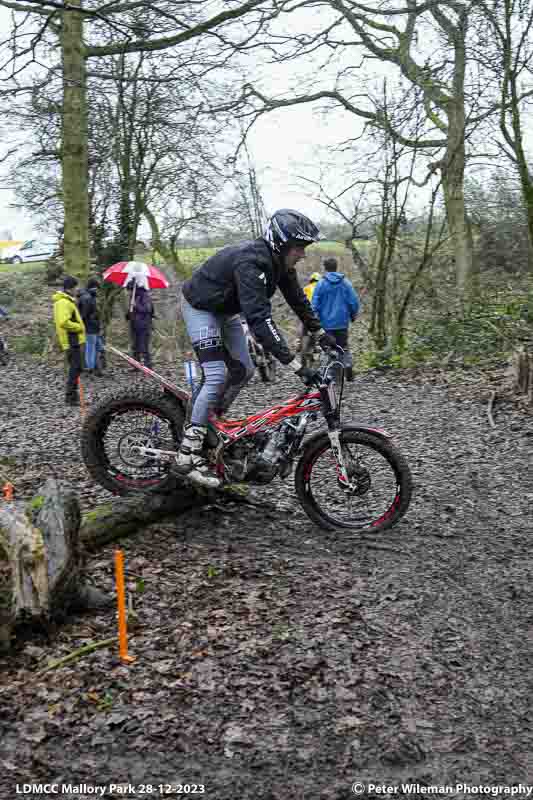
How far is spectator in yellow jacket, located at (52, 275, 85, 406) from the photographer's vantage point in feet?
41.3

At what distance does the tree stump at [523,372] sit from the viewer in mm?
10172

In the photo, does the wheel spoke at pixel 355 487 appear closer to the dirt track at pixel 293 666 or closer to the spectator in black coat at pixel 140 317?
the dirt track at pixel 293 666

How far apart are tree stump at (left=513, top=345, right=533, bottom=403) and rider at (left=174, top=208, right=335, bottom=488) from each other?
5.17 metres

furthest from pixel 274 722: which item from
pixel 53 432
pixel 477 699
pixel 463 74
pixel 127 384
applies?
pixel 463 74

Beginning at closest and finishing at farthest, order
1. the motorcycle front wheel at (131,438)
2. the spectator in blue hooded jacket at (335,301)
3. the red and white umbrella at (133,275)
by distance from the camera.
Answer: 1. the motorcycle front wheel at (131,438)
2. the spectator in blue hooded jacket at (335,301)
3. the red and white umbrella at (133,275)

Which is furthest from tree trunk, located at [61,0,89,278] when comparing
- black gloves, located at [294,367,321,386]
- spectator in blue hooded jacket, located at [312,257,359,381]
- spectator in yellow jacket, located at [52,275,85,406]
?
black gloves, located at [294,367,321,386]

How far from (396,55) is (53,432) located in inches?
454

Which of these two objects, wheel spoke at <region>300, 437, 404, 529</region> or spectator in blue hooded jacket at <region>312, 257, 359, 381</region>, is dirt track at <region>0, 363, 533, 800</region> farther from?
spectator in blue hooded jacket at <region>312, 257, 359, 381</region>

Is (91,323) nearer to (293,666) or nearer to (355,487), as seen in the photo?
(355,487)

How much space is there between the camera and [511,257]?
22234mm

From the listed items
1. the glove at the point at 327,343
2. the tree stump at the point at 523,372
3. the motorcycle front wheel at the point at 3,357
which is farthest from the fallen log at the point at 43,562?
the motorcycle front wheel at the point at 3,357

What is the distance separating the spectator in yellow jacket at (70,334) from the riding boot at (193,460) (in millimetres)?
7399

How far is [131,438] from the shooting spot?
5938mm

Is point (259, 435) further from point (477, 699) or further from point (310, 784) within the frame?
point (310, 784)
